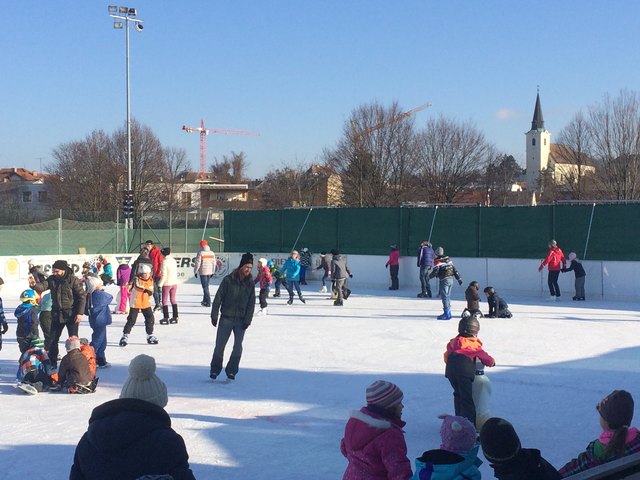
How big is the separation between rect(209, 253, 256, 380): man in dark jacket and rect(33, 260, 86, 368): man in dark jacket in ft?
5.74

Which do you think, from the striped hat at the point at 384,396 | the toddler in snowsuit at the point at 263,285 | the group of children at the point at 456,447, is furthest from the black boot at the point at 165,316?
the striped hat at the point at 384,396

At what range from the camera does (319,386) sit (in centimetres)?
943

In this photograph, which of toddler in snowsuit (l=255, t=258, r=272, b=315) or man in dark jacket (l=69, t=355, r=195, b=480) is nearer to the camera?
man in dark jacket (l=69, t=355, r=195, b=480)

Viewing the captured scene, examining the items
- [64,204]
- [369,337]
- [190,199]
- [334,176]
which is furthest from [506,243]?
[190,199]

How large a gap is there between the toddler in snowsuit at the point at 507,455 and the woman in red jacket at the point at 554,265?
17239mm

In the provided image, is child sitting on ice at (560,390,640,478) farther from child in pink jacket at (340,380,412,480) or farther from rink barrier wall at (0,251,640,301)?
rink barrier wall at (0,251,640,301)

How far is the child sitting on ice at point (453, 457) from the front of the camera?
3633 mm

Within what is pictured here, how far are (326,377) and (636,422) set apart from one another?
12.9ft

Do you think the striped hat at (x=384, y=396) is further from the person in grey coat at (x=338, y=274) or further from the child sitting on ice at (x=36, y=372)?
the person in grey coat at (x=338, y=274)

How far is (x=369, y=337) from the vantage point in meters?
13.7

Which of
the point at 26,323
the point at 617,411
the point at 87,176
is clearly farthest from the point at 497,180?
the point at 617,411

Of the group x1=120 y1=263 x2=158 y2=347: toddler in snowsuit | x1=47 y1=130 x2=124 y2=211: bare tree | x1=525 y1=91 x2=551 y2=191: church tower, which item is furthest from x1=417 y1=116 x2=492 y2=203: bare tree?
x1=525 y1=91 x2=551 y2=191: church tower

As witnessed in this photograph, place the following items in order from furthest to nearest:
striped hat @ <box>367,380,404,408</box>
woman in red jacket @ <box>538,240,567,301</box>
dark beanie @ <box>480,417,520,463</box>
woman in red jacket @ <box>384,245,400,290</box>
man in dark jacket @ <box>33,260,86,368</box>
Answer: woman in red jacket @ <box>384,245,400,290</box> < woman in red jacket @ <box>538,240,567,301</box> < man in dark jacket @ <box>33,260,86,368</box> < striped hat @ <box>367,380,404,408</box> < dark beanie @ <box>480,417,520,463</box>

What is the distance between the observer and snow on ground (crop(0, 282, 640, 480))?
6.64 metres
